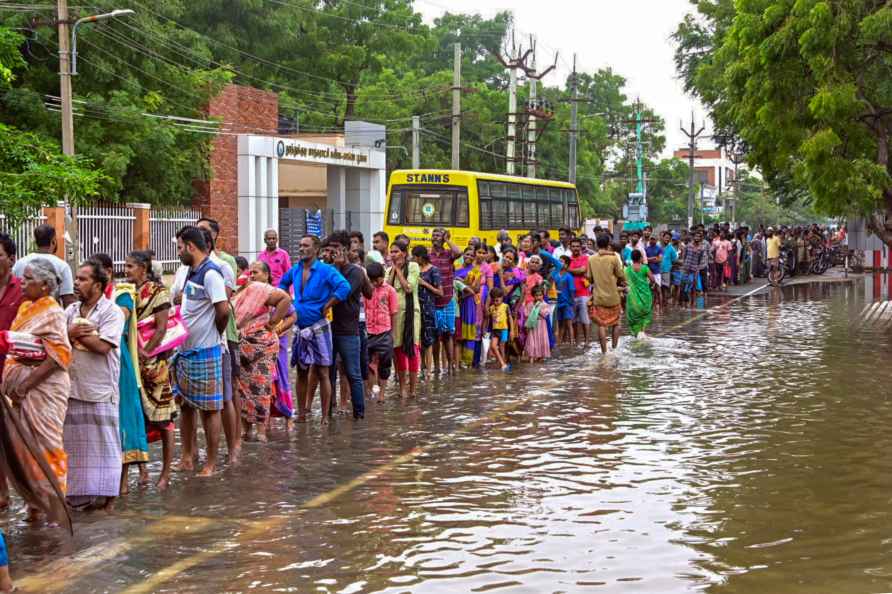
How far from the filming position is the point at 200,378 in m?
8.79

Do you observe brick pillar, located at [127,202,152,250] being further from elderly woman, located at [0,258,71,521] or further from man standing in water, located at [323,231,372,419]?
elderly woman, located at [0,258,71,521]

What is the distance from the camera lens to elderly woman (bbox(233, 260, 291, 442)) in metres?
10.1

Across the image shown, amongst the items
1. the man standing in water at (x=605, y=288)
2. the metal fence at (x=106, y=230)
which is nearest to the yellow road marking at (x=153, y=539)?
the man standing in water at (x=605, y=288)

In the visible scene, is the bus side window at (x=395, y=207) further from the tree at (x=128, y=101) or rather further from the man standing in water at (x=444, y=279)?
the man standing in water at (x=444, y=279)

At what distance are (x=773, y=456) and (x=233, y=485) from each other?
157 inches

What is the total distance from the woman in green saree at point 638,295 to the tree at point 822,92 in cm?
334

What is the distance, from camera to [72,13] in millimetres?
30797

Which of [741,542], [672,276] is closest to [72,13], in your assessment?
[672,276]

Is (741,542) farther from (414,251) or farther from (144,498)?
(414,251)

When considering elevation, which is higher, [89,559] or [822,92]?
[822,92]

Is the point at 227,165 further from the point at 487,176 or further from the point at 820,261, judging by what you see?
the point at 820,261

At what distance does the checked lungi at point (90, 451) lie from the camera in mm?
7566

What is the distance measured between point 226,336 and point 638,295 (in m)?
10.2

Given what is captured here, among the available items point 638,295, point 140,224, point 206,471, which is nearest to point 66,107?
point 140,224
